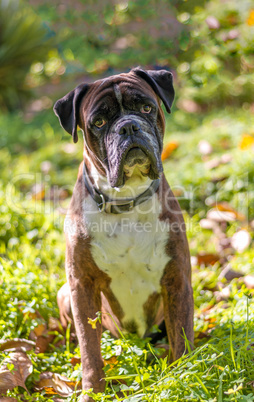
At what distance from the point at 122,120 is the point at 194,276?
61.4 inches

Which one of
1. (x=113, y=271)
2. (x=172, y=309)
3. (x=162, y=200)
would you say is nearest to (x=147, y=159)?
(x=162, y=200)

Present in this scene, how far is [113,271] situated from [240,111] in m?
4.48

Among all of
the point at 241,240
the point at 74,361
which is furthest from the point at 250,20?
the point at 74,361

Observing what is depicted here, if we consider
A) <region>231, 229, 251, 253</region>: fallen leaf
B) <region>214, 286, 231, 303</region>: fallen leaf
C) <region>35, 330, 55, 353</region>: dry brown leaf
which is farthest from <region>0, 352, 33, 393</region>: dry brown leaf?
<region>231, 229, 251, 253</region>: fallen leaf

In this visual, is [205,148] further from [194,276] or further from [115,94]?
[115,94]

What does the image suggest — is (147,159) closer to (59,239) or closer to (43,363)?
(43,363)

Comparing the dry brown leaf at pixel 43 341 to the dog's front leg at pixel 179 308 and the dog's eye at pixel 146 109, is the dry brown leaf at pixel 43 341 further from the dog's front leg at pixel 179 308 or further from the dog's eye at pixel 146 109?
the dog's eye at pixel 146 109

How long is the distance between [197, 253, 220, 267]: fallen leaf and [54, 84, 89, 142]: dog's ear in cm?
161

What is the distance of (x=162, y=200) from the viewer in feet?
7.84

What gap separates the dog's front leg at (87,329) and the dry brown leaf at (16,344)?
487 millimetres

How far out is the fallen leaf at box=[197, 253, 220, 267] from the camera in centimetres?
359

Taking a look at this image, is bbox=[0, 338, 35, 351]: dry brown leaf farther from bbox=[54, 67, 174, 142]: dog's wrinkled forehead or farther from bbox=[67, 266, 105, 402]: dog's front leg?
bbox=[54, 67, 174, 142]: dog's wrinkled forehead

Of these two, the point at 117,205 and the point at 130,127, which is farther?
the point at 117,205

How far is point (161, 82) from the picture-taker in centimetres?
247
